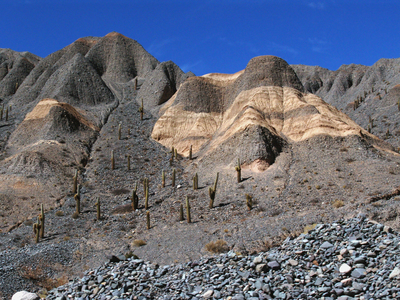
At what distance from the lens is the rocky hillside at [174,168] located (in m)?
20.9

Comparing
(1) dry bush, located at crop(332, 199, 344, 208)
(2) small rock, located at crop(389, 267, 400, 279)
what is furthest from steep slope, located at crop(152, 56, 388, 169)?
(2) small rock, located at crop(389, 267, 400, 279)

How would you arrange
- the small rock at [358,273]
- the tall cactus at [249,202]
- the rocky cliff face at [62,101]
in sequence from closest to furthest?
the small rock at [358,273]
the tall cactus at [249,202]
the rocky cliff face at [62,101]

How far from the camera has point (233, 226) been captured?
874 inches

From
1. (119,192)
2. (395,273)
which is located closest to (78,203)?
(119,192)

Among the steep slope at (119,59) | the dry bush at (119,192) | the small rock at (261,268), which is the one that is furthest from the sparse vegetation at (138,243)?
the steep slope at (119,59)

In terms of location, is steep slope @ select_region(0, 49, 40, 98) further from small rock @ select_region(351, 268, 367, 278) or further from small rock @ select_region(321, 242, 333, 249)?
small rock @ select_region(351, 268, 367, 278)

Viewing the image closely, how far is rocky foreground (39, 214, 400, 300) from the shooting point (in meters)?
10.6

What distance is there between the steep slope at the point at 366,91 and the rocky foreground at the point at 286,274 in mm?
31496

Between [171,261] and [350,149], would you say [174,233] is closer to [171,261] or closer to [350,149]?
[171,261]

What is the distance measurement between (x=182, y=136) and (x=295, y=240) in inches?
1173

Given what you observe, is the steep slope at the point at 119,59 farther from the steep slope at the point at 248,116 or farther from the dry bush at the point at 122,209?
the dry bush at the point at 122,209

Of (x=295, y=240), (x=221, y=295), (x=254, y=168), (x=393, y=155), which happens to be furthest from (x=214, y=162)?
(x=221, y=295)

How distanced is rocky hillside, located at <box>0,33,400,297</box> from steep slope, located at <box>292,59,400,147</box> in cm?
189

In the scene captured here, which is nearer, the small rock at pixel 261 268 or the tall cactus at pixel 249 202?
the small rock at pixel 261 268
